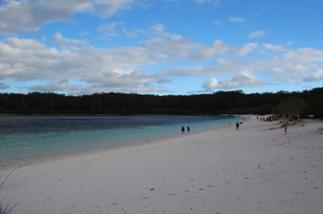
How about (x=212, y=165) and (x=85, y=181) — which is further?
(x=212, y=165)

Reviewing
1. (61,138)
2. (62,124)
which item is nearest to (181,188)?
(61,138)

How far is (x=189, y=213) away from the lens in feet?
23.4

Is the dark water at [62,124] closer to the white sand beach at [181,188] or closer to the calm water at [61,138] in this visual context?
the calm water at [61,138]

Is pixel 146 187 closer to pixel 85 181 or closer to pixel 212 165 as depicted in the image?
pixel 85 181

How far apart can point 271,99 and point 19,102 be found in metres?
140

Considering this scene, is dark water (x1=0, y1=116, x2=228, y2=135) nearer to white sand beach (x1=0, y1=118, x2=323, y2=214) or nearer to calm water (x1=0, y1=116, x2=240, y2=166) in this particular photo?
calm water (x1=0, y1=116, x2=240, y2=166)

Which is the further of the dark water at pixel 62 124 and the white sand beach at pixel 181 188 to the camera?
the dark water at pixel 62 124

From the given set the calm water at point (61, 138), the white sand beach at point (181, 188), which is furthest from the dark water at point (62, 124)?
the white sand beach at point (181, 188)

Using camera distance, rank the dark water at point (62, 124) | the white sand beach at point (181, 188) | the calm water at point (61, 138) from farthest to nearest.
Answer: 1. the dark water at point (62, 124)
2. the calm water at point (61, 138)
3. the white sand beach at point (181, 188)

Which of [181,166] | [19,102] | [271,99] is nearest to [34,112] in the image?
[19,102]

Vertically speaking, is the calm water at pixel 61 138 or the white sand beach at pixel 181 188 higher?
the white sand beach at pixel 181 188

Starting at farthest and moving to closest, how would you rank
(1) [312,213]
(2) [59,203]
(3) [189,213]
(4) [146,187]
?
(4) [146,187]
(2) [59,203]
(3) [189,213]
(1) [312,213]

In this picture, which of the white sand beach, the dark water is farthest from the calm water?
the white sand beach

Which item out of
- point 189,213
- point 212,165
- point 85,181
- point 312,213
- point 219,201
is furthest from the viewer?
point 212,165
